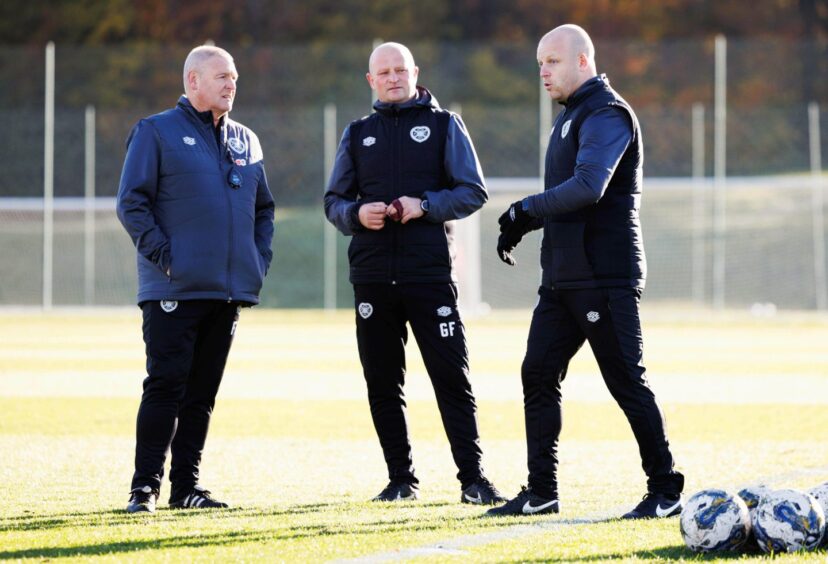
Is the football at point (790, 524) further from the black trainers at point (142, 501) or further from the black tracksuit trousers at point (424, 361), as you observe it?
the black trainers at point (142, 501)

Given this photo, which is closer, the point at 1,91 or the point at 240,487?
the point at 240,487

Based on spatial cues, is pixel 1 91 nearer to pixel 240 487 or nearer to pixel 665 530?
pixel 240 487

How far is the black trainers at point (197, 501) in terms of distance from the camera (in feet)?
21.1

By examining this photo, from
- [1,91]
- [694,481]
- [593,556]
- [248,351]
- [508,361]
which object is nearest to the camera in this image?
[593,556]

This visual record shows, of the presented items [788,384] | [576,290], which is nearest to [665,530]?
[576,290]

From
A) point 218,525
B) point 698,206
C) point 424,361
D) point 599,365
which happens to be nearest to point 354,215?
point 424,361

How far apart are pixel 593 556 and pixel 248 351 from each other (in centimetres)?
1399

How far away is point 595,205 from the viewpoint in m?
6.10

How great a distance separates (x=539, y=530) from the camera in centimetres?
566

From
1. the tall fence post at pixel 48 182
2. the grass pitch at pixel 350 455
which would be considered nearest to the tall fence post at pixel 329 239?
the tall fence post at pixel 48 182

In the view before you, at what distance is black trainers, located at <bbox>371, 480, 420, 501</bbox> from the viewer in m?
6.64

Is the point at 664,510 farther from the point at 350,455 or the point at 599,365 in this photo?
the point at 350,455

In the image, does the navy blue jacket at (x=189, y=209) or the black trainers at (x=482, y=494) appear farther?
the black trainers at (x=482, y=494)

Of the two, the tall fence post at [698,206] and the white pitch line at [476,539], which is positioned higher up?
the tall fence post at [698,206]
